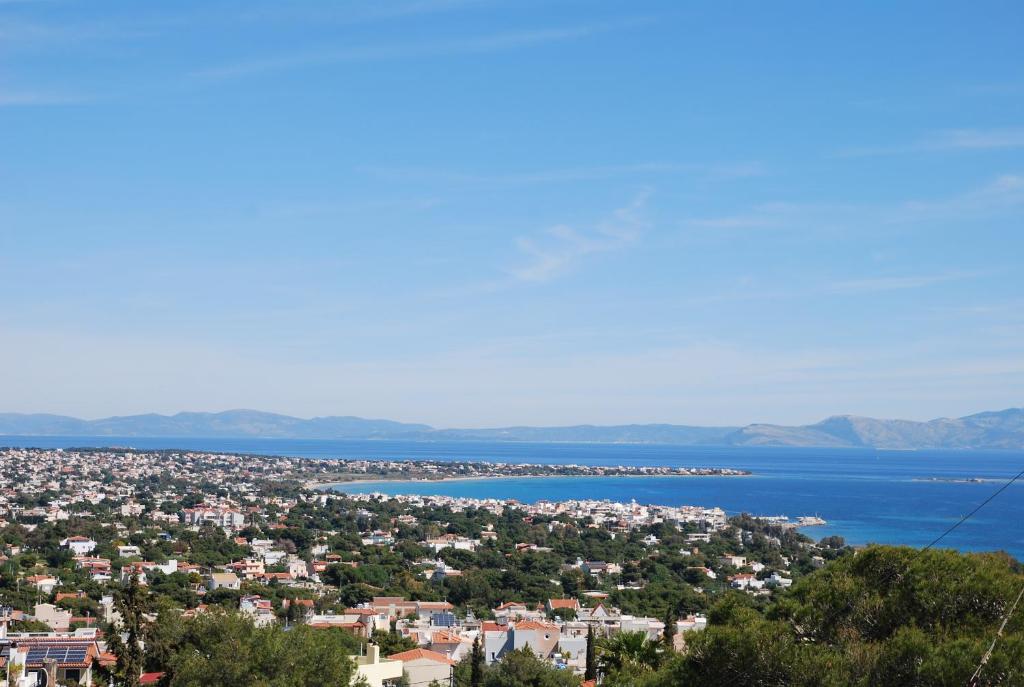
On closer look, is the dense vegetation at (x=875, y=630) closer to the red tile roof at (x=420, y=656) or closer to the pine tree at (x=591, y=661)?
the pine tree at (x=591, y=661)

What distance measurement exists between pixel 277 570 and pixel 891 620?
34.3 m

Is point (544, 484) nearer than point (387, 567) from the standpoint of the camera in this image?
No

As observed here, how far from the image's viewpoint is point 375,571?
130ft

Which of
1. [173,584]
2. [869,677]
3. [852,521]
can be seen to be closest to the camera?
[869,677]

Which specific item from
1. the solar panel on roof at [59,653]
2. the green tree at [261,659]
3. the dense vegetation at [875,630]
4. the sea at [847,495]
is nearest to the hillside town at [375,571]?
the solar panel on roof at [59,653]

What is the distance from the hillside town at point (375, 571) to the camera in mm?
20297

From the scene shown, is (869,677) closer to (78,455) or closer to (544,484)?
(544,484)

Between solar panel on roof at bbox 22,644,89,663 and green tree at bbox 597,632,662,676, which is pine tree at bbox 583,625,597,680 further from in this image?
solar panel on roof at bbox 22,644,89,663

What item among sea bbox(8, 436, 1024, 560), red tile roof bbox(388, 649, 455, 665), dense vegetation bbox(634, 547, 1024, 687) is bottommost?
sea bbox(8, 436, 1024, 560)

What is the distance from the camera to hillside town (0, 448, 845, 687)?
66.6ft

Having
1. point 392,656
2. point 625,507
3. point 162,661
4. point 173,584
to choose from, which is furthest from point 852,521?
point 162,661

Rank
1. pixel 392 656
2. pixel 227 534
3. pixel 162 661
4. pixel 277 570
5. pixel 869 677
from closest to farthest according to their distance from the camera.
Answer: pixel 869 677 → pixel 162 661 → pixel 392 656 → pixel 277 570 → pixel 227 534

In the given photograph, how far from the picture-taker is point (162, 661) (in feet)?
51.3

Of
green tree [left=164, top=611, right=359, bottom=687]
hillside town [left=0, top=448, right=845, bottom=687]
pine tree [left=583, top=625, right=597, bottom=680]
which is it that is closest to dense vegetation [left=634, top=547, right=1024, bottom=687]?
hillside town [left=0, top=448, right=845, bottom=687]
